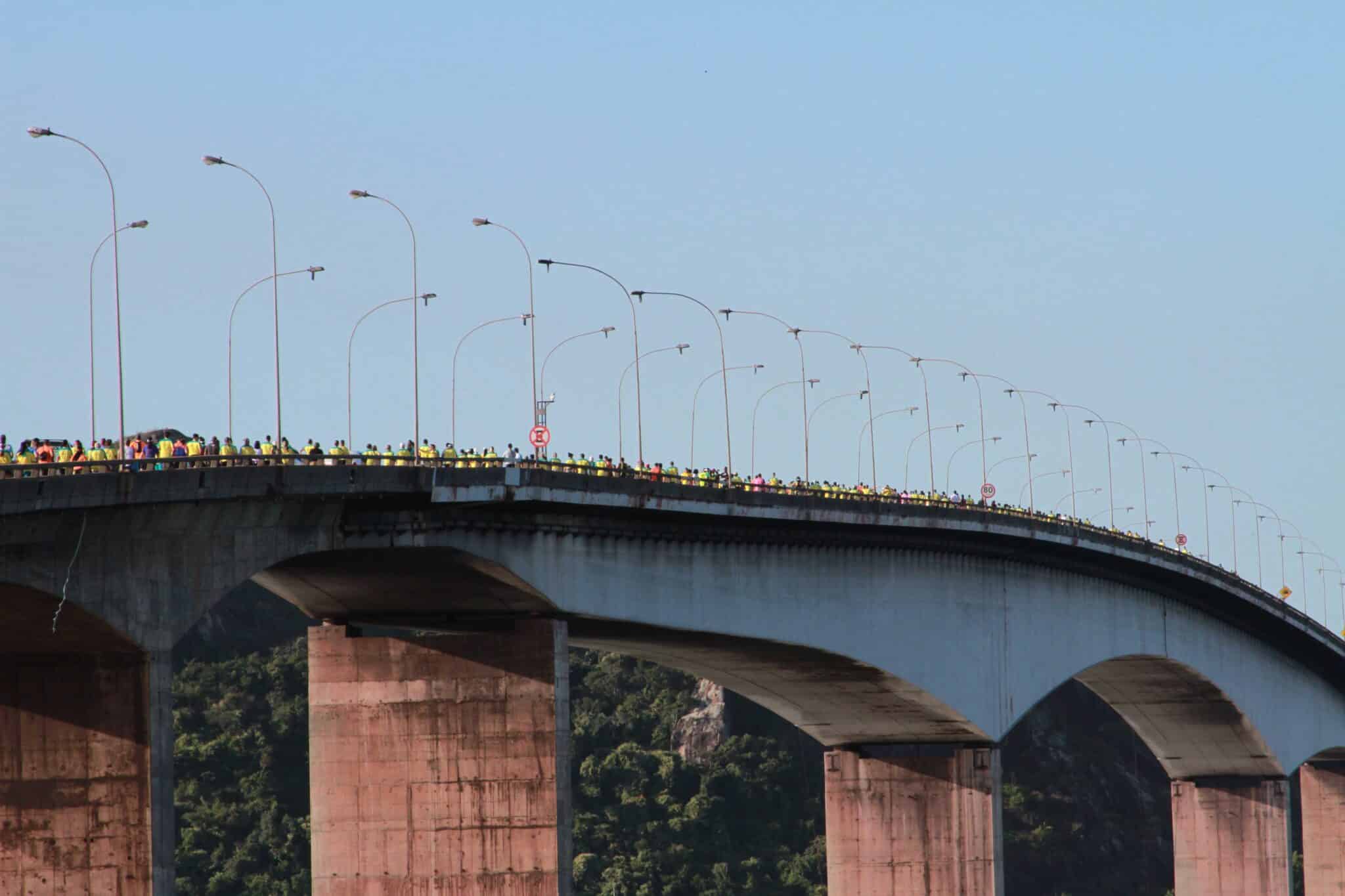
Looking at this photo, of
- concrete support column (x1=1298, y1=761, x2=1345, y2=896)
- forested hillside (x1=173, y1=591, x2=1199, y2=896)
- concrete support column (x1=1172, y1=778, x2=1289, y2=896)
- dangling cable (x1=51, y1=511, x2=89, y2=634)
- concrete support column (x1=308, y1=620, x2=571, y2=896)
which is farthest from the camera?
concrete support column (x1=1298, y1=761, x2=1345, y2=896)

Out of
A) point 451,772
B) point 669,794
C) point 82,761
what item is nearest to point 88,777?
point 82,761

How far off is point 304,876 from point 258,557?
59767mm

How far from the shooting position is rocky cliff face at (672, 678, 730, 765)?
121625mm

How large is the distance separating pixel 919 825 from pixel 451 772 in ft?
85.3

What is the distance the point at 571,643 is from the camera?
70.5m

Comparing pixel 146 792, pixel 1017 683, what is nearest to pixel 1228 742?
pixel 1017 683

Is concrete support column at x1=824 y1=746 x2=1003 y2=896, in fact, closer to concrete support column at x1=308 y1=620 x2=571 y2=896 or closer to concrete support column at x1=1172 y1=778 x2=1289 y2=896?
concrete support column at x1=308 y1=620 x2=571 y2=896

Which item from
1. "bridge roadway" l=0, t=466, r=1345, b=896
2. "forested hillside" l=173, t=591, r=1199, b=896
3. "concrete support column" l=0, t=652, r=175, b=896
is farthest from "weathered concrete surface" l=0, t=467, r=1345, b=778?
"forested hillside" l=173, t=591, r=1199, b=896

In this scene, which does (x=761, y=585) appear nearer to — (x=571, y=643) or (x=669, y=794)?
(x=571, y=643)

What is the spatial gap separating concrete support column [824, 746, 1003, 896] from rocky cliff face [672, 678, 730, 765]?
39874 mm

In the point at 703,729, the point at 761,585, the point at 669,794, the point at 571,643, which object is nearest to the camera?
the point at 761,585

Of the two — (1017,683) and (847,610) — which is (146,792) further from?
(1017,683)

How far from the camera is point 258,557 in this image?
166ft

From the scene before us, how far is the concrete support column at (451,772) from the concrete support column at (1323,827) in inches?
2655
